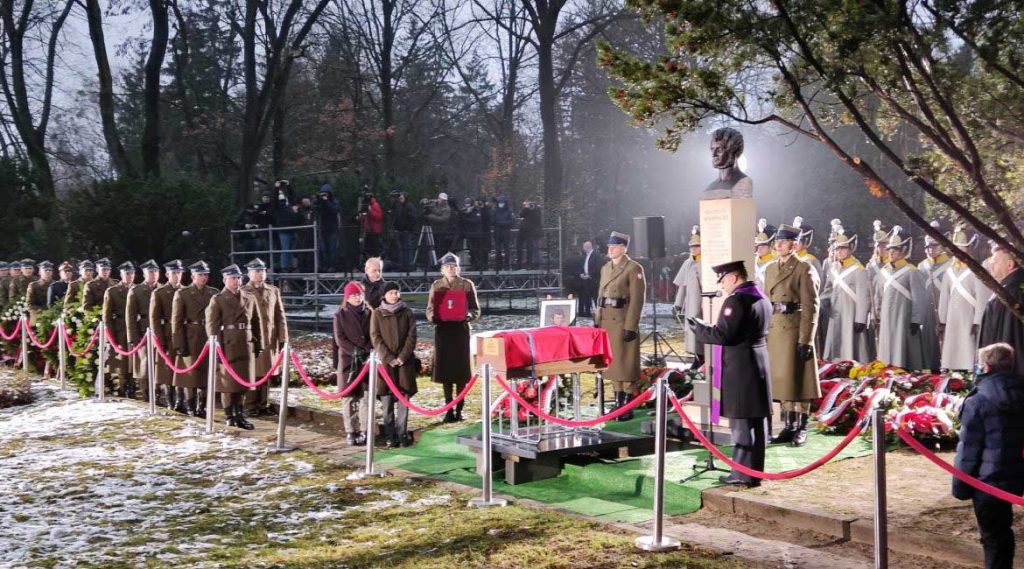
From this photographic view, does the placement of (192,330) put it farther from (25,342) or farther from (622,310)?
(25,342)

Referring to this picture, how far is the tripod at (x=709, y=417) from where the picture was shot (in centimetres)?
889

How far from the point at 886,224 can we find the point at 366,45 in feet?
69.1

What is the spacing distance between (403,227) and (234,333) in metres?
13.5

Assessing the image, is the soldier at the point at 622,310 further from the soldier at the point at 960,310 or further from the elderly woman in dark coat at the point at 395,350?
the soldier at the point at 960,310

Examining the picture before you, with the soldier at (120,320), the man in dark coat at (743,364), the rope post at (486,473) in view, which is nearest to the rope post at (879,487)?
the man in dark coat at (743,364)

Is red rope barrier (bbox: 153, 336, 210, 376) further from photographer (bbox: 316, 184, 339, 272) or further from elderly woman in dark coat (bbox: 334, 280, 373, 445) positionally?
photographer (bbox: 316, 184, 339, 272)

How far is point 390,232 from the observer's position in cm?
2692

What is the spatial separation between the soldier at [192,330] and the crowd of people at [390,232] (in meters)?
9.85

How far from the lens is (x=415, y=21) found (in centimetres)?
4400

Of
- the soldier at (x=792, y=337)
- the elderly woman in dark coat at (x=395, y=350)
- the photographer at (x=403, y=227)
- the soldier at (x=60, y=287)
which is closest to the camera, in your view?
the soldier at (x=792, y=337)

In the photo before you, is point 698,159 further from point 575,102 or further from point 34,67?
point 34,67

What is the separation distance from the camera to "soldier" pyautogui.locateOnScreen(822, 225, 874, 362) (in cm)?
1366

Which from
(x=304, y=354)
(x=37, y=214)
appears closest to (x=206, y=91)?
(x=37, y=214)

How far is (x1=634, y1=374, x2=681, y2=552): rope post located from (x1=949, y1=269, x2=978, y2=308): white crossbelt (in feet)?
22.8
